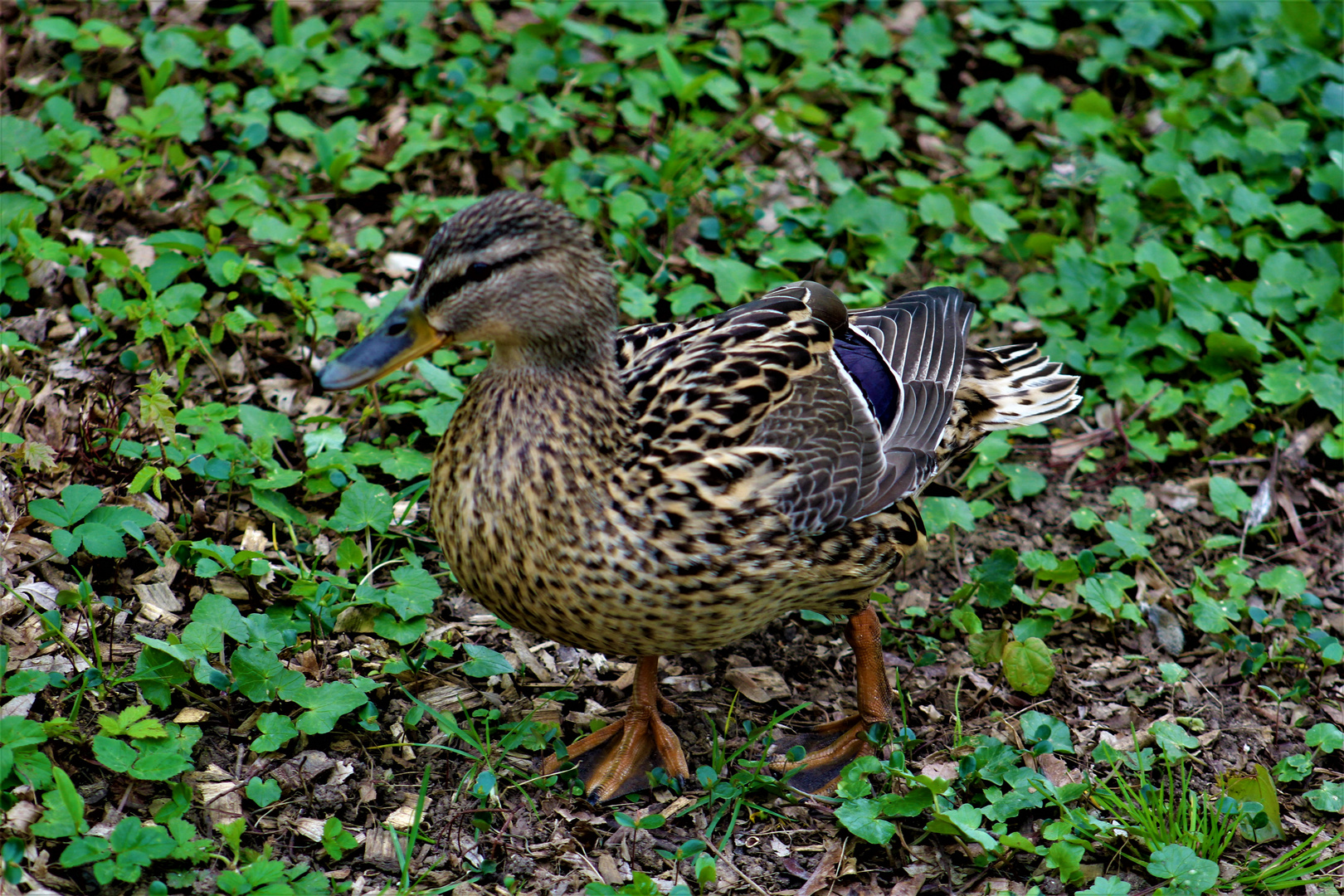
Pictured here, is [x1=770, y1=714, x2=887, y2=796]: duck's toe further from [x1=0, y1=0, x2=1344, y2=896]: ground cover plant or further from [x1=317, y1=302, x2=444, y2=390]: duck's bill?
[x1=317, y1=302, x2=444, y2=390]: duck's bill

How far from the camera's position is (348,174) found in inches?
223

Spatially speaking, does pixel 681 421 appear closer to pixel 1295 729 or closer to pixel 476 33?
pixel 1295 729

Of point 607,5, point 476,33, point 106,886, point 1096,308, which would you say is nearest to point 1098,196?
point 1096,308

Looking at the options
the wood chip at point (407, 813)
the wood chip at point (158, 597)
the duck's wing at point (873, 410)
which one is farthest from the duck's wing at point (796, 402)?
the wood chip at point (158, 597)

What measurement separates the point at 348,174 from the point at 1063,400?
3.31 metres

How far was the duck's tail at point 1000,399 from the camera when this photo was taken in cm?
434

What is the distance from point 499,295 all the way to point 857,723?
184 cm

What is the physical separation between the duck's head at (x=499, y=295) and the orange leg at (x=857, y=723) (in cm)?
134

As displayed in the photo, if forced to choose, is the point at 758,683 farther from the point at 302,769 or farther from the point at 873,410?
the point at 302,769

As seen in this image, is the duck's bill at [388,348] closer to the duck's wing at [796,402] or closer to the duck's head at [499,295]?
the duck's head at [499,295]

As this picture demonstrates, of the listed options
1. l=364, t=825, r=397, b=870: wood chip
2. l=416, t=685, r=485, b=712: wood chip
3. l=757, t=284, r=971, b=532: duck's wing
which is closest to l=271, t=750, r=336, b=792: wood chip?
l=364, t=825, r=397, b=870: wood chip

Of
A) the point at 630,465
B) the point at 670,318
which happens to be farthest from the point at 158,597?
the point at 670,318

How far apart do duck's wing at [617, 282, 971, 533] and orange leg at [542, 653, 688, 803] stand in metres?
0.81

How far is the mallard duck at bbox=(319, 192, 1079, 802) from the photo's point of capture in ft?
11.1
